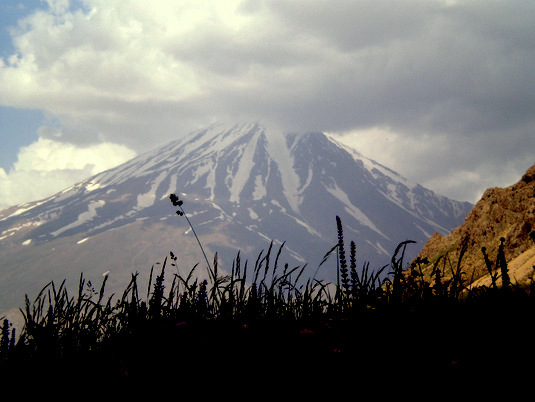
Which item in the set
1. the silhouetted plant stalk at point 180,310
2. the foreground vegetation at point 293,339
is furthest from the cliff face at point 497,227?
the foreground vegetation at point 293,339

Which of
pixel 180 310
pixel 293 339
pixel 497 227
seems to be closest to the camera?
pixel 293 339

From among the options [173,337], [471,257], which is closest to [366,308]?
[173,337]

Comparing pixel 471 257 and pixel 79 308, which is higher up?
pixel 79 308

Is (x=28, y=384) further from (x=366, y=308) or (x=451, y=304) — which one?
(x=451, y=304)

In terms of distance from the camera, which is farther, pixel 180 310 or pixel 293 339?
pixel 180 310

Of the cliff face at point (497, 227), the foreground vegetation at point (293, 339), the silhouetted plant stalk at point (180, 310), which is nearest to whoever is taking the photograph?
the foreground vegetation at point (293, 339)

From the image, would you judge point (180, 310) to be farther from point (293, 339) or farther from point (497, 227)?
point (497, 227)

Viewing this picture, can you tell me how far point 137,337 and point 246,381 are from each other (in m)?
0.93

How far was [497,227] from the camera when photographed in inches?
412

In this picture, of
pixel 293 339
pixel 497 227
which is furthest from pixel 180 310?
pixel 497 227

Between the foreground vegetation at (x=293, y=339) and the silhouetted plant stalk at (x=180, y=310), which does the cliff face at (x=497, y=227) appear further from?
the foreground vegetation at (x=293, y=339)

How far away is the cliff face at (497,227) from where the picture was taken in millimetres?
8873

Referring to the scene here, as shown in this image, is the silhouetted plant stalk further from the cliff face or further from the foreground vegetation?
the cliff face

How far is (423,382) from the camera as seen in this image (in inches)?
74.9
